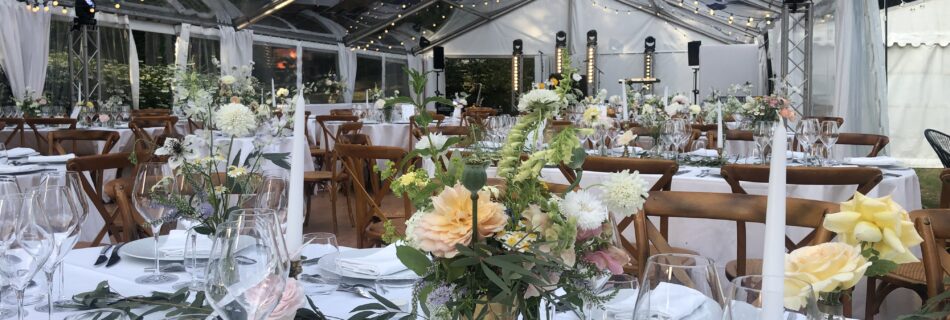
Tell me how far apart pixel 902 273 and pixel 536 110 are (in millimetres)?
2229

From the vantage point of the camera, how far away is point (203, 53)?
42.2 ft

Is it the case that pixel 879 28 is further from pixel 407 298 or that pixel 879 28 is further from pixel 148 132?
pixel 407 298

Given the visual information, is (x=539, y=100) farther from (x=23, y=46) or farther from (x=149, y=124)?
(x=23, y=46)

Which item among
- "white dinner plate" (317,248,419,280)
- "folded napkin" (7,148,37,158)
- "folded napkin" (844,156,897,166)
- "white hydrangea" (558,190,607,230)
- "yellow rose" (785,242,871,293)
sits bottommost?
"white dinner plate" (317,248,419,280)

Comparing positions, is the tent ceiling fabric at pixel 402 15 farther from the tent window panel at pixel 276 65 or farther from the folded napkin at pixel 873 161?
the folded napkin at pixel 873 161

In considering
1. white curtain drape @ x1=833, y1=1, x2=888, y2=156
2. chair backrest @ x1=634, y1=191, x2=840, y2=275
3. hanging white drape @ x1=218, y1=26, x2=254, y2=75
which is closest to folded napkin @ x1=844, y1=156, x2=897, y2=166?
chair backrest @ x1=634, y1=191, x2=840, y2=275

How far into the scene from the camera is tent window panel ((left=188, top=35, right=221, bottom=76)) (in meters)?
12.5

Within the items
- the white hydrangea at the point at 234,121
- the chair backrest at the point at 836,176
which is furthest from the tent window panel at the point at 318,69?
the white hydrangea at the point at 234,121

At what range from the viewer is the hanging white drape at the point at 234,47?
13262 mm

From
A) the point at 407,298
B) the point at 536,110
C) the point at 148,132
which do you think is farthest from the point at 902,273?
the point at 148,132

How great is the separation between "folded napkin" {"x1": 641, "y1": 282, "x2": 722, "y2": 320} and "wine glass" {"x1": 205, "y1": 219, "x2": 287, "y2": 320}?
0.39 m

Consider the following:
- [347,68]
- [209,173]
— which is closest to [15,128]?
[209,173]

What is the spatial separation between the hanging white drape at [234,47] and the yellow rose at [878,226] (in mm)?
13092

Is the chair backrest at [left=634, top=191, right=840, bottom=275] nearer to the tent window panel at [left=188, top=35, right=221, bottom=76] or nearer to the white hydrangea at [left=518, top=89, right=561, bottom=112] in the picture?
the white hydrangea at [left=518, top=89, right=561, bottom=112]
